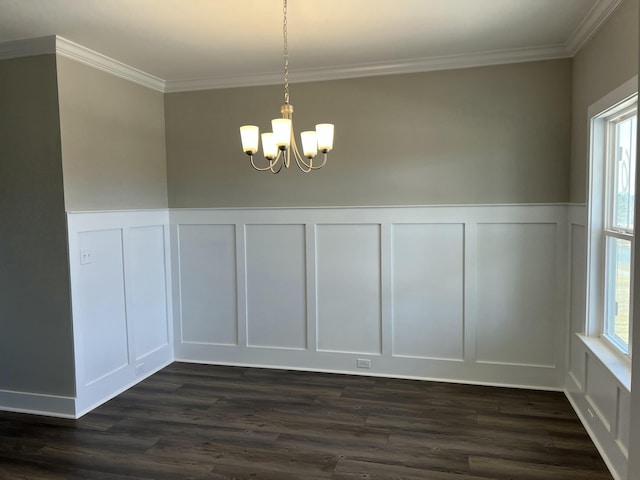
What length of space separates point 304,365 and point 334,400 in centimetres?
71

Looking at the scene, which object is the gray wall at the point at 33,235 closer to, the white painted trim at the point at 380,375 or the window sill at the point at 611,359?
the white painted trim at the point at 380,375

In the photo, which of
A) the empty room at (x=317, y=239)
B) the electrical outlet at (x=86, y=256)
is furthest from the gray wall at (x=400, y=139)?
the electrical outlet at (x=86, y=256)

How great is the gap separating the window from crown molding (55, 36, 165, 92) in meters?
3.52

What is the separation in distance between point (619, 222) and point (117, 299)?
11.8 ft

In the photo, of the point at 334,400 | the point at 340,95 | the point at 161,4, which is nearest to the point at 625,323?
the point at 334,400

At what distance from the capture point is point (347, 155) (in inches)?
158

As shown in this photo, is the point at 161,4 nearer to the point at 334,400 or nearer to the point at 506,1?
the point at 506,1

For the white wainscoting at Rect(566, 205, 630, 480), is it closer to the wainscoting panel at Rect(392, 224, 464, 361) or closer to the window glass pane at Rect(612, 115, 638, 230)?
the window glass pane at Rect(612, 115, 638, 230)

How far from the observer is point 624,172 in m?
2.80

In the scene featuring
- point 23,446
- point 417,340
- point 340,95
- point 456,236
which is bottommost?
point 23,446

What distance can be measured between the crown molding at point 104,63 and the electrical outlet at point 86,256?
1361mm

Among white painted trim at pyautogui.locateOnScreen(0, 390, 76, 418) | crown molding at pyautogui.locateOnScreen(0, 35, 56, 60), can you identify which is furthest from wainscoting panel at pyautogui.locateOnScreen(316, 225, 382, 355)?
crown molding at pyautogui.locateOnScreen(0, 35, 56, 60)

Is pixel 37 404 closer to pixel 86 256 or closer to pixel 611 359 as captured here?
pixel 86 256

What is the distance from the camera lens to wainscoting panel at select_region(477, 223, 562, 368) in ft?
12.1
